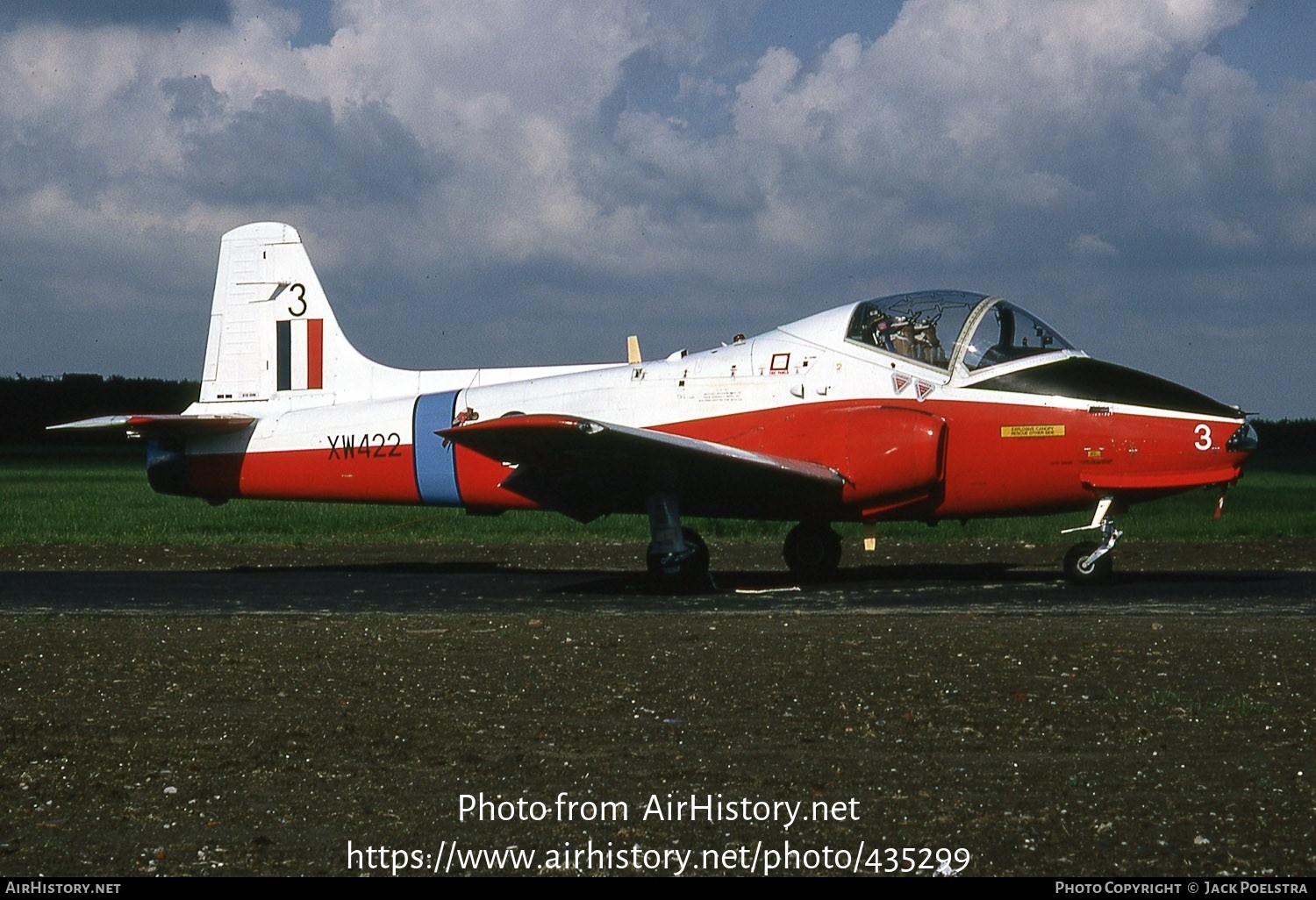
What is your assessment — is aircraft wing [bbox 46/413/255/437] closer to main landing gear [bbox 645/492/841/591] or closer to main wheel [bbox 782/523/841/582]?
main landing gear [bbox 645/492/841/591]

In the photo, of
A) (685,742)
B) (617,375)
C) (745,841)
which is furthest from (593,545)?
(745,841)

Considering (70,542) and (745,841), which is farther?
(70,542)

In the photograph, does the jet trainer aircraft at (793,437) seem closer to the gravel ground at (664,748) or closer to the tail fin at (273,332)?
the tail fin at (273,332)

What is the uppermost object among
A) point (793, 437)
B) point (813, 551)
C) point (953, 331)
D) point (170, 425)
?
point (953, 331)

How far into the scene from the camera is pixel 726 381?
601 inches

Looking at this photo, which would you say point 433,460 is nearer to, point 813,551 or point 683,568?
point 683,568

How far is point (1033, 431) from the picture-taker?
14023 mm

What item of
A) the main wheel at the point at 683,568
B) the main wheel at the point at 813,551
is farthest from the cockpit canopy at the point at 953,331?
the main wheel at the point at 683,568

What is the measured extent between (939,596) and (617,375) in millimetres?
4466

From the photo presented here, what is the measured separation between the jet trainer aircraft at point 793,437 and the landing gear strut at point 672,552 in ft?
0.06

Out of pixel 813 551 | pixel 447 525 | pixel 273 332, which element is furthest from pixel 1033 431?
pixel 447 525

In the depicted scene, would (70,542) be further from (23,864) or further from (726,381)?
(23,864)

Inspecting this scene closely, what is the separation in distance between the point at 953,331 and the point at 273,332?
817 centimetres

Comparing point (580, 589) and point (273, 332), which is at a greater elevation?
point (273, 332)
